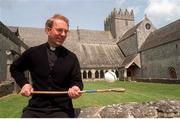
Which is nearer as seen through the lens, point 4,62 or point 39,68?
point 39,68

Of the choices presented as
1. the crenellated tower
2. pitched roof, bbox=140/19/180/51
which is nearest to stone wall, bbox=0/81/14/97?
pitched roof, bbox=140/19/180/51

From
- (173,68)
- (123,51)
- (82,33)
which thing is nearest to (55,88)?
(173,68)

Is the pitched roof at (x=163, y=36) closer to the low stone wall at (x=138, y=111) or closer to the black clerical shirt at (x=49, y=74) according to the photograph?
the low stone wall at (x=138, y=111)

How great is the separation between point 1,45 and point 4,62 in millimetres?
1843

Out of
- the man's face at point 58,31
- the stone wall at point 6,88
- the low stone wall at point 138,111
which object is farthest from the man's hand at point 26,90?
the stone wall at point 6,88

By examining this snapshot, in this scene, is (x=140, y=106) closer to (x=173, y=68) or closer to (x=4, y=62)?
(x=4, y=62)

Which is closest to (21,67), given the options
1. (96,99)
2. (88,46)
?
(96,99)

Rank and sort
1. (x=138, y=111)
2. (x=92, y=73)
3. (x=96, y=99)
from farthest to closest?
(x=92, y=73), (x=96, y=99), (x=138, y=111)

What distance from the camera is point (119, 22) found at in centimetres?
7594

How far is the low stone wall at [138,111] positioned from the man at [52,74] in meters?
1.49

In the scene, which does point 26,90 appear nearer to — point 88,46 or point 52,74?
point 52,74

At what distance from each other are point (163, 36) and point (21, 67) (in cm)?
4497

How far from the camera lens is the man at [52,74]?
13.3 ft

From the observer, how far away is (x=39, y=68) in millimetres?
4211
